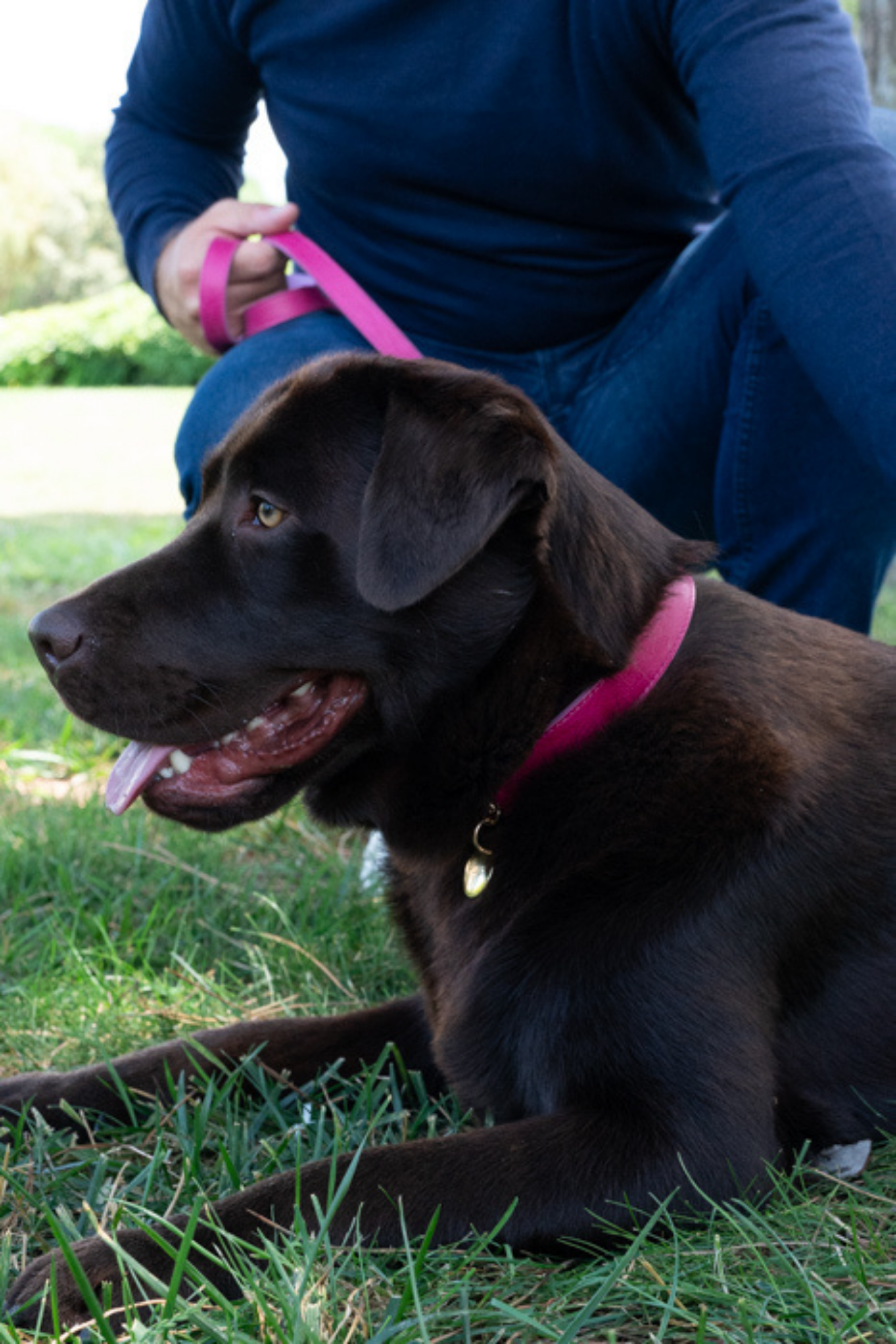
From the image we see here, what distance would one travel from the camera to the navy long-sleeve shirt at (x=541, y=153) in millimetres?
2199

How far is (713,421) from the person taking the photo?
9.57 ft

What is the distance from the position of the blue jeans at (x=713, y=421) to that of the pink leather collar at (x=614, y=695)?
972 mm

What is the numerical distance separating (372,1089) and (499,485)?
0.88 meters

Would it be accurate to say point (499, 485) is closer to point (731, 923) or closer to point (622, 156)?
point (731, 923)

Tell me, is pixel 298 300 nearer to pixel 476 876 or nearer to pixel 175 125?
pixel 175 125

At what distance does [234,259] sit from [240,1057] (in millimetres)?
1768

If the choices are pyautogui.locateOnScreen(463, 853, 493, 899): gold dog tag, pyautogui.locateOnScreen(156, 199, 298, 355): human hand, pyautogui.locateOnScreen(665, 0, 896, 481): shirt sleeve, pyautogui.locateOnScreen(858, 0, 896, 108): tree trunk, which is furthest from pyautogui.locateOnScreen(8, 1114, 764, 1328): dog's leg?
pyautogui.locateOnScreen(858, 0, 896, 108): tree trunk

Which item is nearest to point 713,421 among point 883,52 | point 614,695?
point 614,695

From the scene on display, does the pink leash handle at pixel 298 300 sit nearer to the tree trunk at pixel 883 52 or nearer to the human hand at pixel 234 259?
the human hand at pixel 234 259

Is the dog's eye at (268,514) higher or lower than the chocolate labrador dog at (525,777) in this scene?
higher

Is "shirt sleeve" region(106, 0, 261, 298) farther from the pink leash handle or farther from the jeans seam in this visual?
the jeans seam

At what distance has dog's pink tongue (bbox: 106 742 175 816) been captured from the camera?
1964mm

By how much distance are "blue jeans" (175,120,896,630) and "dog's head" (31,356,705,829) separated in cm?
84

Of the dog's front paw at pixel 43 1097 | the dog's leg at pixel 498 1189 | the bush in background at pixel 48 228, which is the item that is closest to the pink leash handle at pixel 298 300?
the dog's front paw at pixel 43 1097
